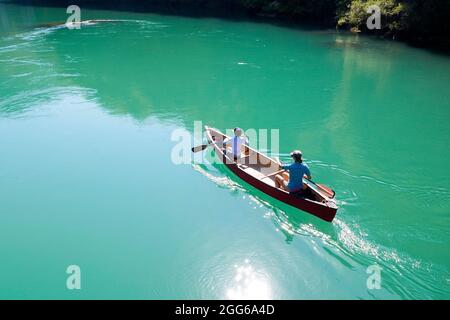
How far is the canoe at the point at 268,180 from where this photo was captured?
921 centimetres

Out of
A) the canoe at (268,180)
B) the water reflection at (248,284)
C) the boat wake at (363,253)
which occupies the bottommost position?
the water reflection at (248,284)

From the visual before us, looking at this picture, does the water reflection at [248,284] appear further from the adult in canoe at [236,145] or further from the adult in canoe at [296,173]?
the adult in canoe at [236,145]

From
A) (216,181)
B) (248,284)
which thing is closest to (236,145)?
(216,181)

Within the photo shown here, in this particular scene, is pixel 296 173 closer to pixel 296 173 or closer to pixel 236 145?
pixel 296 173

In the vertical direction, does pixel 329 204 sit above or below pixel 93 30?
below

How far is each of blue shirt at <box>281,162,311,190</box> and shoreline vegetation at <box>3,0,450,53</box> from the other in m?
22.1

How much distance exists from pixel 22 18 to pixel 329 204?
146 ft

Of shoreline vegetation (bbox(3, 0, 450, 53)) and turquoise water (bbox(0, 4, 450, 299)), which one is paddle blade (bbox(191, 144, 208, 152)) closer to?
turquoise water (bbox(0, 4, 450, 299))

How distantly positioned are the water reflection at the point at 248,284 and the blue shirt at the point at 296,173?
2.32m

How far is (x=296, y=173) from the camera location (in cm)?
955

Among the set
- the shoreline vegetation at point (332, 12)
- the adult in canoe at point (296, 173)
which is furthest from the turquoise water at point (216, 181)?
the shoreline vegetation at point (332, 12)
